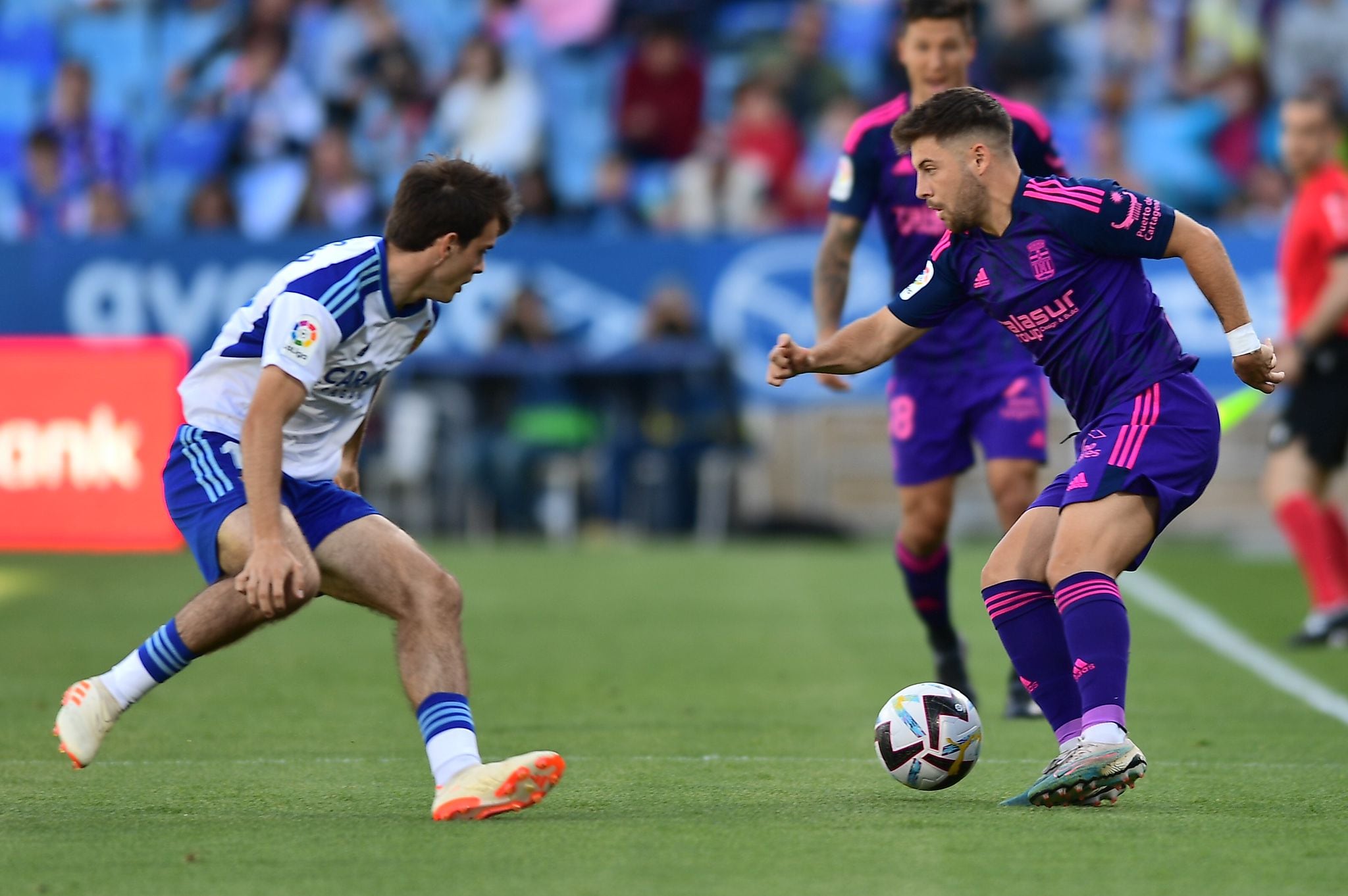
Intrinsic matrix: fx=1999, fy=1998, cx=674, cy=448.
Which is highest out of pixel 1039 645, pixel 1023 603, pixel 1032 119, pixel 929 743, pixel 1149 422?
pixel 1032 119

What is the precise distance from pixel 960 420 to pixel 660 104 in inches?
438

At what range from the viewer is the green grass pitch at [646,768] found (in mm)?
4426

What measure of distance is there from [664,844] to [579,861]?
30 cm

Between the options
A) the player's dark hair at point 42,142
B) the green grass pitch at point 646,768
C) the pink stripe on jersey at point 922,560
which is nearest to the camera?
the green grass pitch at point 646,768

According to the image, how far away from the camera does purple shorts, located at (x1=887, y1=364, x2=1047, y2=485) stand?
7.12 m

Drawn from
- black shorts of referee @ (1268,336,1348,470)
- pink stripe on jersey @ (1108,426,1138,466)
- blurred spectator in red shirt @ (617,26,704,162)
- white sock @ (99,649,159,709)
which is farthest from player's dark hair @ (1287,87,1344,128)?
blurred spectator in red shirt @ (617,26,704,162)

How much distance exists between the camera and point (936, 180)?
5527 millimetres

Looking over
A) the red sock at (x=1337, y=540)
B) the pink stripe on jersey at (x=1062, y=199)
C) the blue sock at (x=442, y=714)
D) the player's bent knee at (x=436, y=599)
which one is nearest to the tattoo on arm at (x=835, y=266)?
the pink stripe on jersey at (x=1062, y=199)

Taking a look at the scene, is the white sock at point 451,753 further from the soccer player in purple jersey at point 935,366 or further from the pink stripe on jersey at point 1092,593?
the soccer player in purple jersey at point 935,366

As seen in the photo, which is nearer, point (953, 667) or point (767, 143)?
point (953, 667)

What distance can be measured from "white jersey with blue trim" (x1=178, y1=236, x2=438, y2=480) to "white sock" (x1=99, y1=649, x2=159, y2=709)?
2.17 feet

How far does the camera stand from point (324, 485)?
557 centimetres

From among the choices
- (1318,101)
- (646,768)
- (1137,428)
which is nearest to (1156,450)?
(1137,428)

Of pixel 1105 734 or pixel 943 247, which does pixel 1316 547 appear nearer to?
pixel 943 247
